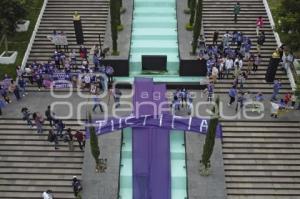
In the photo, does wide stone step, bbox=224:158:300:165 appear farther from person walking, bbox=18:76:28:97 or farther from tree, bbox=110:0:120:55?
person walking, bbox=18:76:28:97

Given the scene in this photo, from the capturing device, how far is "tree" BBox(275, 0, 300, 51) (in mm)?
28578

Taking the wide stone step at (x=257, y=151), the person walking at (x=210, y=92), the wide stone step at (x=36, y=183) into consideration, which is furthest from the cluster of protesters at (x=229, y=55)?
the wide stone step at (x=36, y=183)

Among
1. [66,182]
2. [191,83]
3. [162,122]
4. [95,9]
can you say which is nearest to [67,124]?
[66,182]

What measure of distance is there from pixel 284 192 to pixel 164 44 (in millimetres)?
15150

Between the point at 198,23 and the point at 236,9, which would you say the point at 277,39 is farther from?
the point at 198,23

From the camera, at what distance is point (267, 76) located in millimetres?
31781

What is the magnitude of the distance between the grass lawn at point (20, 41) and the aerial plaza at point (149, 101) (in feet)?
0.30

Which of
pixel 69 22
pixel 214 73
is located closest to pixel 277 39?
pixel 214 73

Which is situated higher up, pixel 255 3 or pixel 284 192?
pixel 255 3

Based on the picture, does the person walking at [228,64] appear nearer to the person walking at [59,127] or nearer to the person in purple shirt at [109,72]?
the person in purple shirt at [109,72]

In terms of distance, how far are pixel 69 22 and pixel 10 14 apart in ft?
22.7

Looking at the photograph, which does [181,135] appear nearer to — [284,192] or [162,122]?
[162,122]

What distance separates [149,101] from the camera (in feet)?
96.9

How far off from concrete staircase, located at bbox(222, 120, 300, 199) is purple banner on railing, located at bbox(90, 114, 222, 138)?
1870 millimetres
